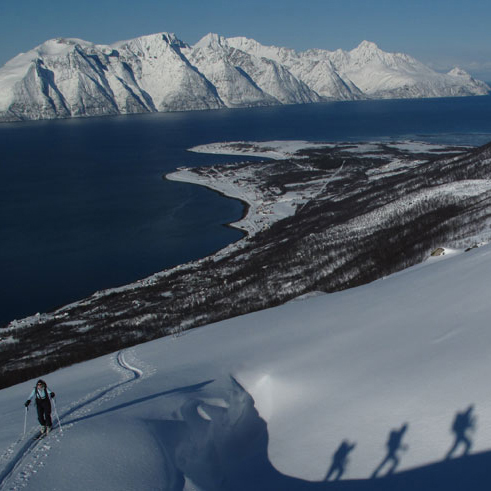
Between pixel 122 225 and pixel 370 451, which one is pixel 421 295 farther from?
pixel 122 225

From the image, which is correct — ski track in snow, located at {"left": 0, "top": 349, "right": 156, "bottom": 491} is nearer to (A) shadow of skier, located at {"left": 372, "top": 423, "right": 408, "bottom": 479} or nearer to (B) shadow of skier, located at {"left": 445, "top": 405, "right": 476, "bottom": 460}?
(A) shadow of skier, located at {"left": 372, "top": 423, "right": 408, "bottom": 479}

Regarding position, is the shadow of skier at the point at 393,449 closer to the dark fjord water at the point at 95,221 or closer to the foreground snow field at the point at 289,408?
the foreground snow field at the point at 289,408

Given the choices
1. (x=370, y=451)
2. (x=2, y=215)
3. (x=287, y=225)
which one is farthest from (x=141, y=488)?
(x=2, y=215)

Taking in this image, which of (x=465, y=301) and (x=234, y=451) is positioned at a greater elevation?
(x=465, y=301)

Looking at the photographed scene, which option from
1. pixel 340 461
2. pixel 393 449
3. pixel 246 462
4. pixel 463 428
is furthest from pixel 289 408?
pixel 463 428

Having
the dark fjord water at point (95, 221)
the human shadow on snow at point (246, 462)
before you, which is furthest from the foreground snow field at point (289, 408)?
the dark fjord water at point (95, 221)

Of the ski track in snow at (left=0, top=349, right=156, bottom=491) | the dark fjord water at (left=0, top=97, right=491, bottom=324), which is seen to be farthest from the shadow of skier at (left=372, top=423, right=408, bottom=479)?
the dark fjord water at (left=0, top=97, right=491, bottom=324)
